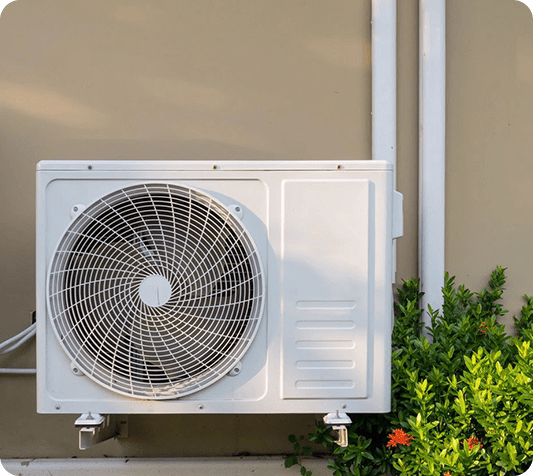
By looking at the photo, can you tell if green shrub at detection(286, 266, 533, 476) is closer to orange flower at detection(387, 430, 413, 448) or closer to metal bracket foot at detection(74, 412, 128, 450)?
orange flower at detection(387, 430, 413, 448)

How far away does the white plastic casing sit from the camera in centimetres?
151

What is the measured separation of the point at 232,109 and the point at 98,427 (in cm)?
124

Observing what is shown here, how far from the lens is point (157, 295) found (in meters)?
1.46

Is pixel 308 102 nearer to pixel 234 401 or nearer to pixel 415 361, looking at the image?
pixel 415 361

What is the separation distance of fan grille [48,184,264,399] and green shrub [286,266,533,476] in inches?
20.9

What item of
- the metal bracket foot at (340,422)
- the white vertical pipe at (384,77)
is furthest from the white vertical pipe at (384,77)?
the metal bracket foot at (340,422)

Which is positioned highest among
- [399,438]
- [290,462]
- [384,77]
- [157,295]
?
[384,77]

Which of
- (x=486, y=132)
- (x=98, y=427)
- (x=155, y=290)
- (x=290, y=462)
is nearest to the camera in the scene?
(x=155, y=290)

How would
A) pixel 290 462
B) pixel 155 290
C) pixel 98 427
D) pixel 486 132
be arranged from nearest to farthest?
pixel 155 290
pixel 98 427
pixel 290 462
pixel 486 132

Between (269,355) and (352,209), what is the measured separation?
0.47 meters

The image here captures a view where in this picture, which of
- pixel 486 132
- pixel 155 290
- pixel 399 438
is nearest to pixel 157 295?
pixel 155 290

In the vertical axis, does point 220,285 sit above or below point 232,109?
below

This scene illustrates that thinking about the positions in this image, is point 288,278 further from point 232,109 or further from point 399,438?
point 232,109

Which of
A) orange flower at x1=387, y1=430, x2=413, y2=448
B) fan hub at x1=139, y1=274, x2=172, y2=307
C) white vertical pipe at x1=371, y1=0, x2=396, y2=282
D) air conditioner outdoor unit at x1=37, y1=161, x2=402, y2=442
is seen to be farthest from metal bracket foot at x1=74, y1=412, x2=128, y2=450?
white vertical pipe at x1=371, y1=0, x2=396, y2=282
